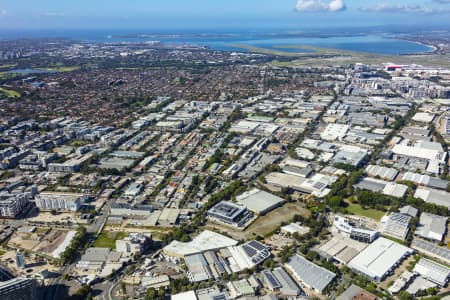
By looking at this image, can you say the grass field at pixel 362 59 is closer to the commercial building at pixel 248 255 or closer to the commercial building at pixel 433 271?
the commercial building at pixel 248 255

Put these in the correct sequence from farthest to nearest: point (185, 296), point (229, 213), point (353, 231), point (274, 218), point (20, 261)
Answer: point (274, 218), point (229, 213), point (353, 231), point (20, 261), point (185, 296)

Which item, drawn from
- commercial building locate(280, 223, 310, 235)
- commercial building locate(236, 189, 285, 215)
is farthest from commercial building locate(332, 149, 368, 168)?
commercial building locate(280, 223, 310, 235)

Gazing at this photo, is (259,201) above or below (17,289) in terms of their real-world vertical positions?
below

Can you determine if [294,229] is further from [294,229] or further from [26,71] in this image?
[26,71]

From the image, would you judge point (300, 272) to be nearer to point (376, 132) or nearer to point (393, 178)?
point (393, 178)

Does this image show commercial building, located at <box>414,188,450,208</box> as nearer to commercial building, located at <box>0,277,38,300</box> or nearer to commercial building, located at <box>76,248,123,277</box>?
commercial building, located at <box>76,248,123,277</box>

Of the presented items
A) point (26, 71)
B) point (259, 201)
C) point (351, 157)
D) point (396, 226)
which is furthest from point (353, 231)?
point (26, 71)
